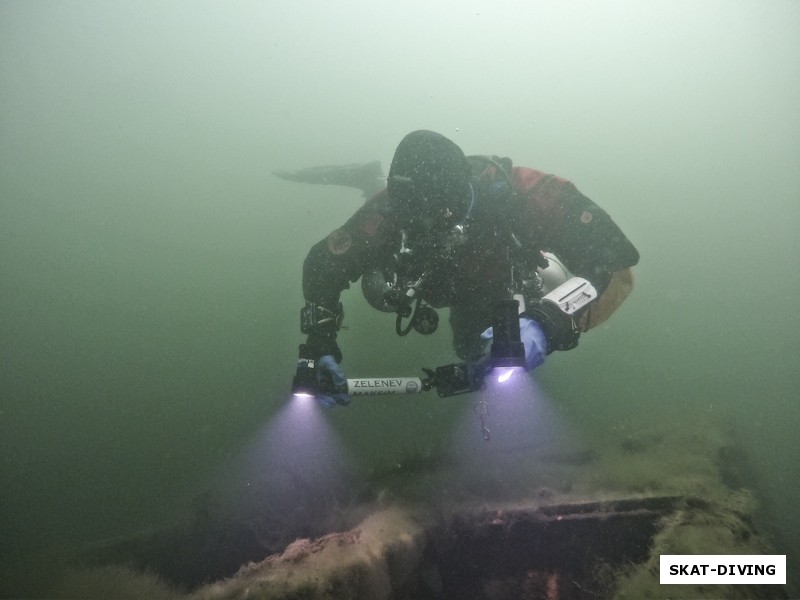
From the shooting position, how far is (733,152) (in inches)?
1711

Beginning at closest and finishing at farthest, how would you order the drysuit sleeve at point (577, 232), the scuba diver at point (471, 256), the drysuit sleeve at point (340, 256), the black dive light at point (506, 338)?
the black dive light at point (506, 338) < the scuba diver at point (471, 256) < the drysuit sleeve at point (577, 232) < the drysuit sleeve at point (340, 256)

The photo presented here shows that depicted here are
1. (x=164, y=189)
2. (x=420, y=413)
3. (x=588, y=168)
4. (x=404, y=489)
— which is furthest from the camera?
(x=164, y=189)

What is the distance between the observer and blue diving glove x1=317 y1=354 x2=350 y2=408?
2.93 meters

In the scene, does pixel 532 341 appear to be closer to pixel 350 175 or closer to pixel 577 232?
pixel 577 232

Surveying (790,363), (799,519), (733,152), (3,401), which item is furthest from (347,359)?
(733,152)

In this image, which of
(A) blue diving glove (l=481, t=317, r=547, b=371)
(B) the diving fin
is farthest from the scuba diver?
(B) the diving fin

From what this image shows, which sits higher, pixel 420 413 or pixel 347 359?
pixel 347 359

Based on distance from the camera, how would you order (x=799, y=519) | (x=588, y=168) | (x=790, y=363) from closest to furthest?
(x=799, y=519)
(x=790, y=363)
(x=588, y=168)

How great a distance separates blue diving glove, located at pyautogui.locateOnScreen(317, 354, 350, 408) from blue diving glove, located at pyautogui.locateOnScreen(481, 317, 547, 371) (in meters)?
1.35

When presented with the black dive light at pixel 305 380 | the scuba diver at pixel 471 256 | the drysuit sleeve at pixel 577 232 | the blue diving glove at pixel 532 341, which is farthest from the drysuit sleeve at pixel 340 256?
the blue diving glove at pixel 532 341

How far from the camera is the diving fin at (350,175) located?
37.7 ft

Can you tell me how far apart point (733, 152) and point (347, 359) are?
5587cm

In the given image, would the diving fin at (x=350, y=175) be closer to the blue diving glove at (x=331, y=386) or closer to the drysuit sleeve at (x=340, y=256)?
the drysuit sleeve at (x=340, y=256)

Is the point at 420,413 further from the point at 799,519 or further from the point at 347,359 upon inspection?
the point at 799,519
